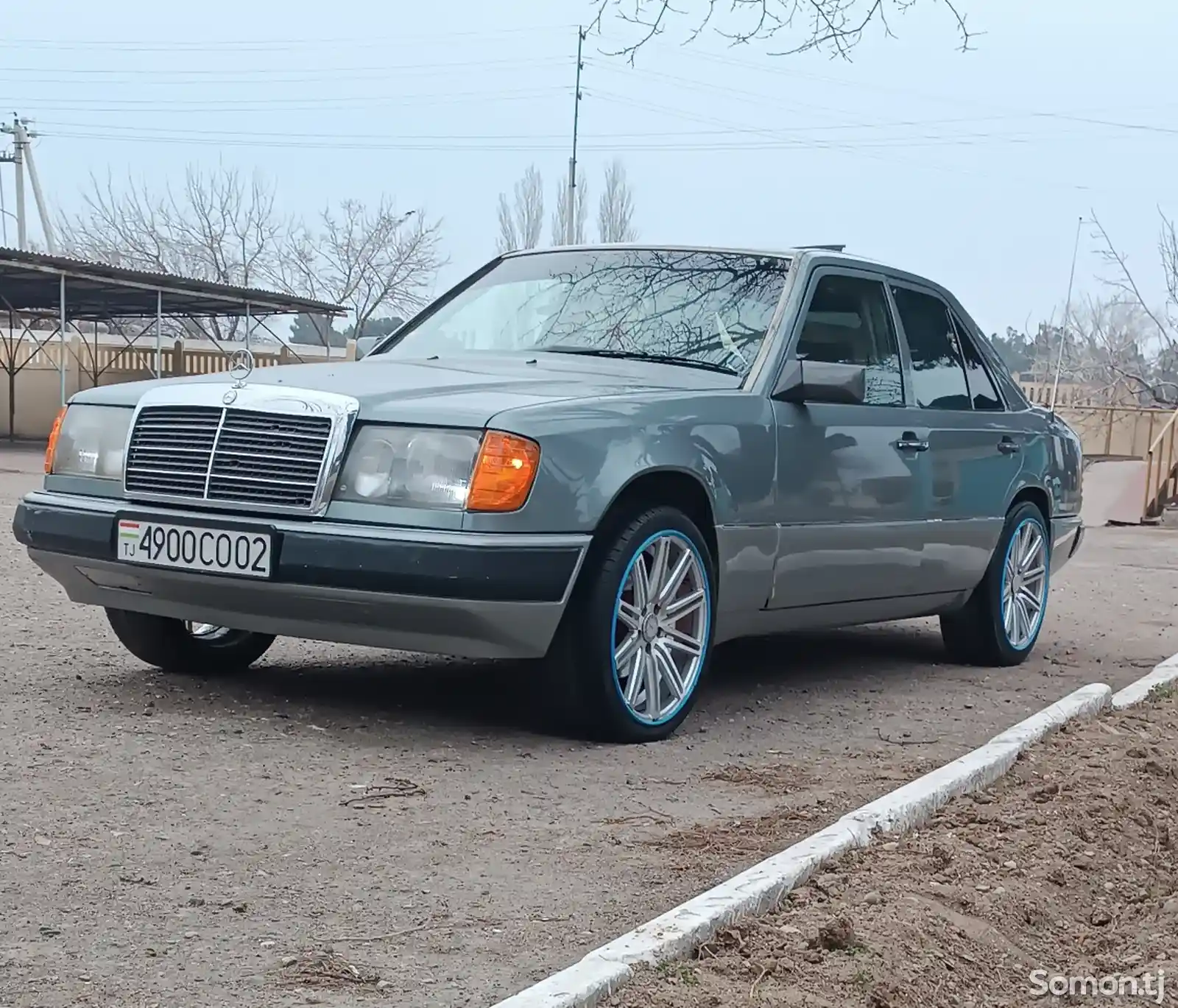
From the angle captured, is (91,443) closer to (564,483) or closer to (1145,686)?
(564,483)

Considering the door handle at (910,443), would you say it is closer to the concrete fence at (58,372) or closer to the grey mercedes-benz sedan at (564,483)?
the grey mercedes-benz sedan at (564,483)

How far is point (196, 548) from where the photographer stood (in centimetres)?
496

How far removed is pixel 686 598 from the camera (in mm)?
5340

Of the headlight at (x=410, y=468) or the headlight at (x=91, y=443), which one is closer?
the headlight at (x=410, y=468)

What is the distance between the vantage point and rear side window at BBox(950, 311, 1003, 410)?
7.39m

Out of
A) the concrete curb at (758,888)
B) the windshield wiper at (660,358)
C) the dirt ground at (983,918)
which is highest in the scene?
the windshield wiper at (660,358)

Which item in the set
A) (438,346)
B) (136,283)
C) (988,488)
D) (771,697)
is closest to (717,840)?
(771,697)

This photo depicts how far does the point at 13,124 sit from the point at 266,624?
64294 mm

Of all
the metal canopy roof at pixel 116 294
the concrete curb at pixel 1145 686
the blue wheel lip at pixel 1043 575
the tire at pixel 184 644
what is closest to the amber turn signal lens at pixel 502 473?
the tire at pixel 184 644

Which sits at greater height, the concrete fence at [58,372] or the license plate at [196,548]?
the license plate at [196,548]

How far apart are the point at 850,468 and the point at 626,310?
1011 millimetres

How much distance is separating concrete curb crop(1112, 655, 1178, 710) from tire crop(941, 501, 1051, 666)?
75 cm

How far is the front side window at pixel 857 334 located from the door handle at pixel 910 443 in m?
0.14

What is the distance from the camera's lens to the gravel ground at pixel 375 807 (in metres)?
3.05
